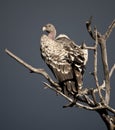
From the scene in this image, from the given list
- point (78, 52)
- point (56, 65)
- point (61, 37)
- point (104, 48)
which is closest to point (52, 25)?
point (61, 37)

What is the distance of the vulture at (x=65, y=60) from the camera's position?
3.68 metres

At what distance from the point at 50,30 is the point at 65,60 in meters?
1.02

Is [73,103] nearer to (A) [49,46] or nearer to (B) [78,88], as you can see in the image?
(B) [78,88]

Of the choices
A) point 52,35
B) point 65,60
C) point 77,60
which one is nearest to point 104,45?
point 77,60

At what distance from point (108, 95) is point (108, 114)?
0.17 meters

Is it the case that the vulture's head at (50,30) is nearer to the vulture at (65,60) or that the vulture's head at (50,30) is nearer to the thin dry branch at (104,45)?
the vulture at (65,60)

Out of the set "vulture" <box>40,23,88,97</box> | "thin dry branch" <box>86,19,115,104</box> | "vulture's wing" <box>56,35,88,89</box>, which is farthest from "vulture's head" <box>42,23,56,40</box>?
"thin dry branch" <box>86,19,115,104</box>

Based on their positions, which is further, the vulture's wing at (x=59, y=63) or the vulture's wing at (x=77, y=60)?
the vulture's wing at (x=59, y=63)

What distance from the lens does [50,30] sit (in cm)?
486

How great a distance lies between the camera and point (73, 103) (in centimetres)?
273

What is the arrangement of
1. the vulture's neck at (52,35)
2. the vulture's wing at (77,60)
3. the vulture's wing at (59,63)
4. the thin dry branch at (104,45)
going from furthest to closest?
the vulture's neck at (52,35) < the vulture's wing at (59,63) < the vulture's wing at (77,60) < the thin dry branch at (104,45)

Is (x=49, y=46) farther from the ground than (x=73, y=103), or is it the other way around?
(x=49, y=46)

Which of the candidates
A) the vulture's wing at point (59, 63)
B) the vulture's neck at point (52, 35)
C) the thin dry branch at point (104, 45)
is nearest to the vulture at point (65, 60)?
the vulture's wing at point (59, 63)

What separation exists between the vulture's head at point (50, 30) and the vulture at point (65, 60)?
196 millimetres
